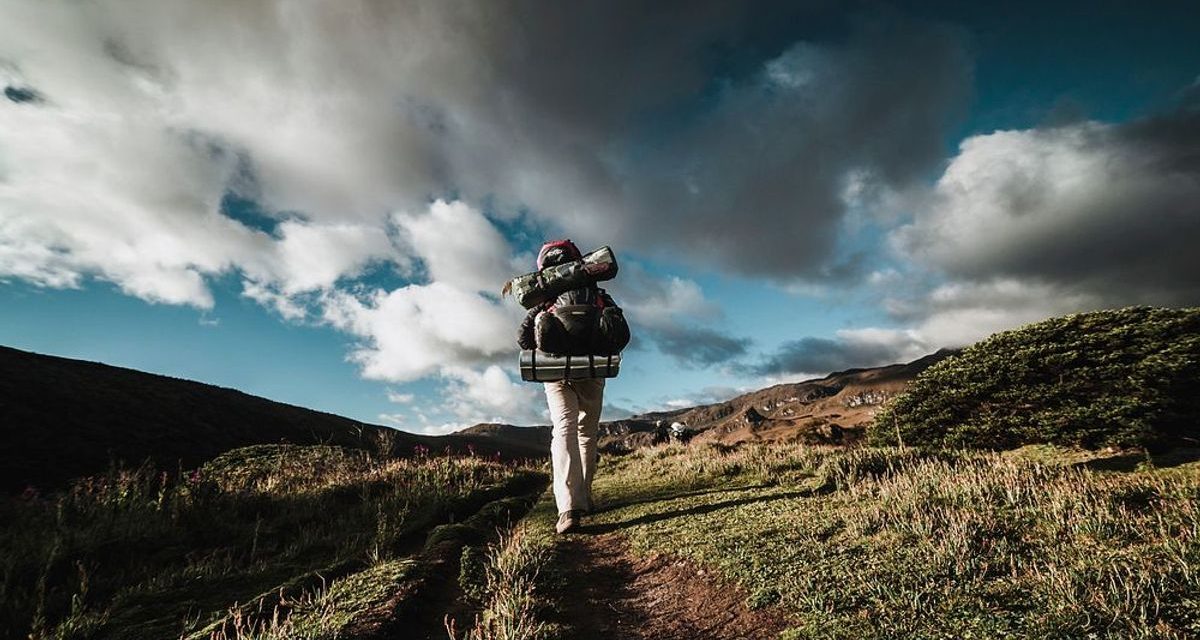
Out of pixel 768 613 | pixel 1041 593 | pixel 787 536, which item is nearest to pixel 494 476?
pixel 787 536

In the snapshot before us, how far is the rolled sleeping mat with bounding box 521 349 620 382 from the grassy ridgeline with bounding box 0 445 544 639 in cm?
Result: 202

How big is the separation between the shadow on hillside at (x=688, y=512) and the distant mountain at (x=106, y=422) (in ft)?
25.4

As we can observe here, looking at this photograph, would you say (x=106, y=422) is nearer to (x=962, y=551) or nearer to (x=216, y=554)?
(x=216, y=554)

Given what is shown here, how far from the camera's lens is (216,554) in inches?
188

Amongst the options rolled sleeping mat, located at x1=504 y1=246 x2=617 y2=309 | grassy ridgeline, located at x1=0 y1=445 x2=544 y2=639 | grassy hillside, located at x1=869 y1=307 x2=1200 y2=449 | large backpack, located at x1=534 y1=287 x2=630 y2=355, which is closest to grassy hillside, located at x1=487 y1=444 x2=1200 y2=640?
grassy hillside, located at x1=869 y1=307 x2=1200 y2=449

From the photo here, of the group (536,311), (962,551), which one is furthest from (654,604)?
(536,311)

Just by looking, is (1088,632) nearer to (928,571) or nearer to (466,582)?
(928,571)

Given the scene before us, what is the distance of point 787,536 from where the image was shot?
158 inches

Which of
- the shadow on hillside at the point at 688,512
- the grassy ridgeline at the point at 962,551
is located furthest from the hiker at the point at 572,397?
the grassy ridgeline at the point at 962,551

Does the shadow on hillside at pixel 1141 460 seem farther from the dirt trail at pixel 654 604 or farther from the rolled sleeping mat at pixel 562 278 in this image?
the rolled sleeping mat at pixel 562 278

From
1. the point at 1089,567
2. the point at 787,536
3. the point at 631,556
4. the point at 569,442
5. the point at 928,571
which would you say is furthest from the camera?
the point at 569,442

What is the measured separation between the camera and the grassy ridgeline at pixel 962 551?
2.26 m

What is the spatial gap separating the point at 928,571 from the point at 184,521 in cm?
796

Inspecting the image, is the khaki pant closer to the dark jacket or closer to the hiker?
the hiker
